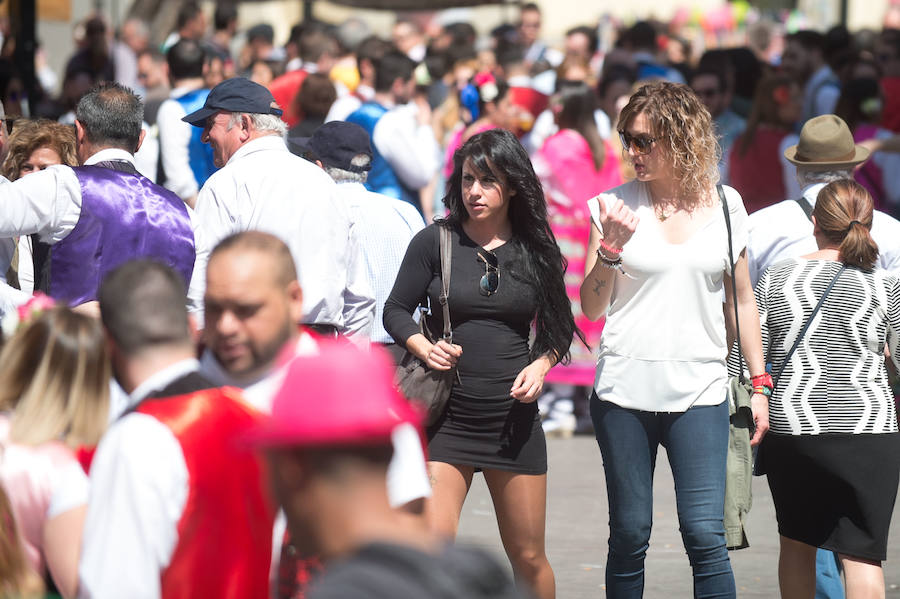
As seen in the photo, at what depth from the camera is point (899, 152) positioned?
889 centimetres

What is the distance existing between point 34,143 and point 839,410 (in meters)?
3.57

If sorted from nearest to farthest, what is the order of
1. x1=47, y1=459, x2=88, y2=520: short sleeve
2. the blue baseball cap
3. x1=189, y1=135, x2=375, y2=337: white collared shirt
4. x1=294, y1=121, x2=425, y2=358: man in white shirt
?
x1=47, y1=459, x2=88, y2=520: short sleeve → x1=189, y1=135, x2=375, y2=337: white collared shirt → the blue baseball cap → x1=294, y1=121, x2=425, y2=358: man in white shirt

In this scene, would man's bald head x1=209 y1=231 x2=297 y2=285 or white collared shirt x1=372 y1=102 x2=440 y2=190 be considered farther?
white collared shirt x1=372 y1=102 x2=440 y2=190

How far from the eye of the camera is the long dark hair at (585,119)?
32.1 ft

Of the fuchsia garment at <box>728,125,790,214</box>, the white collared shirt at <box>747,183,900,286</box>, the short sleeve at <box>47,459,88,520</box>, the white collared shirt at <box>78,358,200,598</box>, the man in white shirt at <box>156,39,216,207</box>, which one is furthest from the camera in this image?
the fuchsia garment at <box>728,125,790,214</box>

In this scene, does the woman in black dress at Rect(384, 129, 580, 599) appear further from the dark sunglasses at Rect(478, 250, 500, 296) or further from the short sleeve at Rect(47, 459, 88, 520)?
the short sleeve at Rect(47, 459, 88, 520)

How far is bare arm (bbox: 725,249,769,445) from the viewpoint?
5.10m

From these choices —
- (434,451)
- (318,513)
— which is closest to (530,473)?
(434,451)

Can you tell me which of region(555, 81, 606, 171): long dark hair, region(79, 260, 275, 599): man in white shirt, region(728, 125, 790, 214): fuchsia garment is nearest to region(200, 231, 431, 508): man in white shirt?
region(79, 260, 275, 599): man in white shirt

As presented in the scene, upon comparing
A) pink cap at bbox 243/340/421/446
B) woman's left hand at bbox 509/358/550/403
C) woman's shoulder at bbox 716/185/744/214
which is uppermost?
pink cap at bbox 243/340/421/446

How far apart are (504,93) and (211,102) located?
5.00 metres

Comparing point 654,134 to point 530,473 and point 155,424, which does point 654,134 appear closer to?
point 530,473

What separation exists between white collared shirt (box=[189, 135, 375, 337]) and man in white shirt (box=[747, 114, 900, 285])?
182 centimetres

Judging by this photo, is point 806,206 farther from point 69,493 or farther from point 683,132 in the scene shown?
point 69,493
